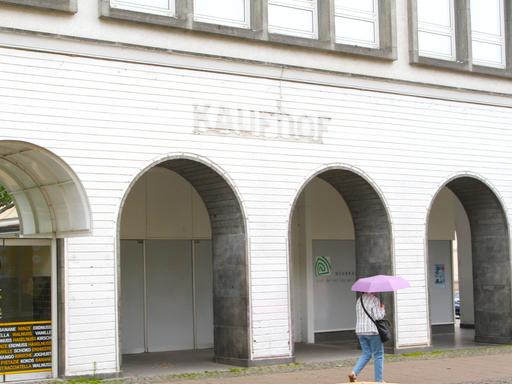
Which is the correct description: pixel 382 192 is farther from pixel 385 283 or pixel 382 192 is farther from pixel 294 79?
pixel 385 283

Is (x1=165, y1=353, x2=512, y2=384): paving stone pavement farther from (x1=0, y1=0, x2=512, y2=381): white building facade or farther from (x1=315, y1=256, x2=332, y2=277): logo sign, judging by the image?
(x1=315, y1=256, x2=332, y2=277): logo sign

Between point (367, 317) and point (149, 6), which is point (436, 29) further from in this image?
point (367, 317)

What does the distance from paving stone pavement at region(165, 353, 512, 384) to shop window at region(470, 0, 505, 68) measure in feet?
21.5

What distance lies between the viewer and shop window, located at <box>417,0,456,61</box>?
1911cm

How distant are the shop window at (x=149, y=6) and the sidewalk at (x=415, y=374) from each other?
5947mm

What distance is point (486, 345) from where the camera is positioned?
1997 cm

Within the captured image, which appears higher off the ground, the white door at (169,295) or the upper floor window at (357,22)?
the upper floor window at (357,22)

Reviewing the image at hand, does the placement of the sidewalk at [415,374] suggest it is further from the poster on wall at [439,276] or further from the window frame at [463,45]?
the window frame at [463,45]

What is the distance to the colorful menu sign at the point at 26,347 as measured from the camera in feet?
47.3

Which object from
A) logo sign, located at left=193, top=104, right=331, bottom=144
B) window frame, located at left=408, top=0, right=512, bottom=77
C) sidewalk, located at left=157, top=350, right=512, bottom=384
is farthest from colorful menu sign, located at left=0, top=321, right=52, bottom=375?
window frame, located at left=408, top=0, right=512, bottom=77

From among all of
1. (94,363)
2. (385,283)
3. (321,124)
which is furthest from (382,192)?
(94,363)

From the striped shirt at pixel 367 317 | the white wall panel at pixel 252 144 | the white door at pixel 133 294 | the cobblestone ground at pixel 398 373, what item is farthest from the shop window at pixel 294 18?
the cobblestone ground at pixel 398 373

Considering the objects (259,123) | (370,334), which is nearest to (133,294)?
(259,123)

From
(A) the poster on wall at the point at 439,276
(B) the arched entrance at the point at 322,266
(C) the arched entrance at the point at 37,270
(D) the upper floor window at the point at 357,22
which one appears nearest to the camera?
(C) the arched entrance at the point at 37,270
